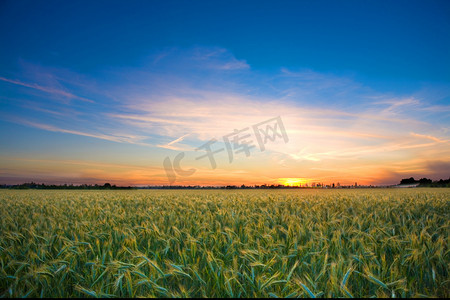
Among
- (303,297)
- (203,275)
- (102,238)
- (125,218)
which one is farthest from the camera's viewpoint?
(125,218)

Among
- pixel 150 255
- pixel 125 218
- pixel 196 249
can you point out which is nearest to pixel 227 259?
pixel 196 249

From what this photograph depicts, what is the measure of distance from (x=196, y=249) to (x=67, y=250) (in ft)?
4.96

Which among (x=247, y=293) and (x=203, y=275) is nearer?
(x=247, y=293)

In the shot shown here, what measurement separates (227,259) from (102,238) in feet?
6.83

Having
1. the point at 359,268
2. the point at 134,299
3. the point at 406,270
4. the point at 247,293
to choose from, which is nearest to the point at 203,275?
the point at 247,293

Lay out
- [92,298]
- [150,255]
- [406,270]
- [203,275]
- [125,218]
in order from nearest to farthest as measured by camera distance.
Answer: [92,298]
[203,275]
[406,270]
[150,255]
[125,218]

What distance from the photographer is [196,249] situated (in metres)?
3.11

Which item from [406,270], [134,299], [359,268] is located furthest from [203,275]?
[406,270]

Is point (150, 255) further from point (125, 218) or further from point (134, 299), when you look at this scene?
point (125, 218)

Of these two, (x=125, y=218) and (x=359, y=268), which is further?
(x=125, y=218)

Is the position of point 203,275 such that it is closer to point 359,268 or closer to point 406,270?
point 359,268

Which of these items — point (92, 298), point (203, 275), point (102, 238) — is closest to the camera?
point (92, 298)

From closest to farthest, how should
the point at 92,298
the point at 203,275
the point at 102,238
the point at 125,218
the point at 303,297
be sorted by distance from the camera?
the point at 303,297
the point at 92,298
the point at 203,275
the point at 102,238
the point at 125,218

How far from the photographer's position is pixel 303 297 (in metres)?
1.96
